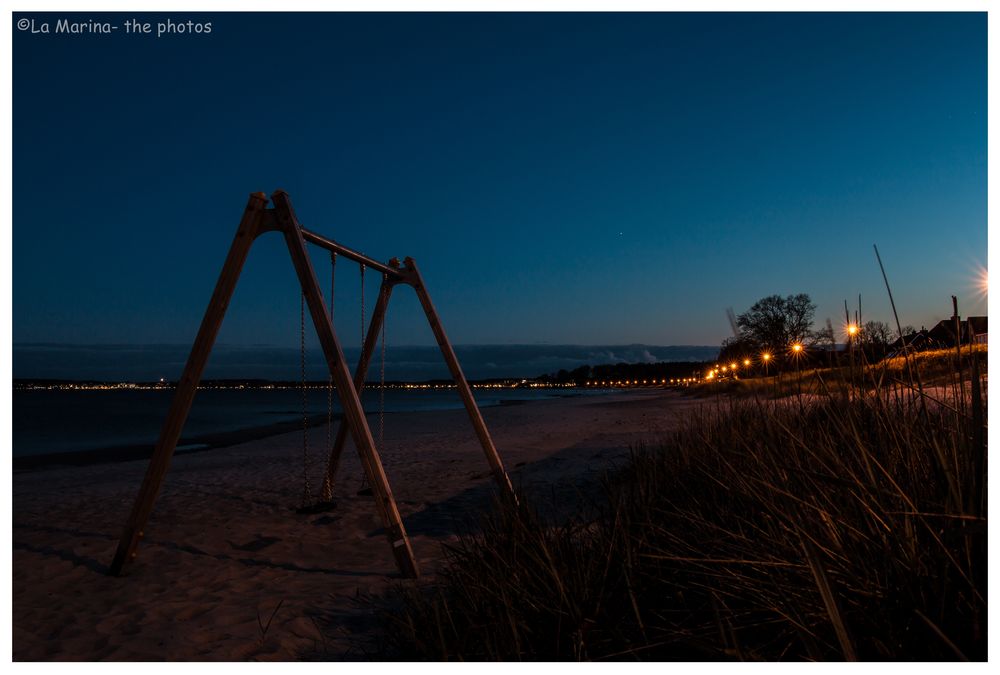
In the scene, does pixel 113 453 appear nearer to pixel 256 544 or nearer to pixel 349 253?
pixel 256 544

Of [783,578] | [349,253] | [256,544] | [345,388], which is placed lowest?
[256,544]

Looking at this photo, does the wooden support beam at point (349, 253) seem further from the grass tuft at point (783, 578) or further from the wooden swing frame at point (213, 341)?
the grass tuft at point (783, 578)

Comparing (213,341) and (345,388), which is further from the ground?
(213,341)

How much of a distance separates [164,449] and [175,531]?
1509mm

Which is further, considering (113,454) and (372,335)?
(113,454)

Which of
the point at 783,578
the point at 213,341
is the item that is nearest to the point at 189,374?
the point at 213,341

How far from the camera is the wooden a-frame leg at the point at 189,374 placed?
4.35 m

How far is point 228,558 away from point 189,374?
1.41 meters

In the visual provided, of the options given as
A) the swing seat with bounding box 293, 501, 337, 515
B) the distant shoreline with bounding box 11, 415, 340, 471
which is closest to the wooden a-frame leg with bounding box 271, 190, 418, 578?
the swing seat with bounding box 293, 501, 337, 515

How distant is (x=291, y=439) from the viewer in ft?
55.1

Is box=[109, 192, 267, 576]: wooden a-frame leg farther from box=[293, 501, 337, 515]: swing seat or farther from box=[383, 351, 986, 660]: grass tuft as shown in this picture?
box=[383, 351, 986, 660]: grass tuft

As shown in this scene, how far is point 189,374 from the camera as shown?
4418 mm
